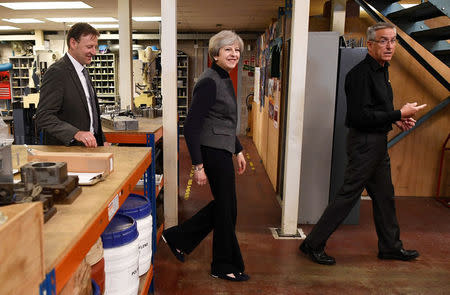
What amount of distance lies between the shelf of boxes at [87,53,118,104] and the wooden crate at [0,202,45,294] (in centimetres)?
1034

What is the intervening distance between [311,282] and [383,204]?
2.73 ft

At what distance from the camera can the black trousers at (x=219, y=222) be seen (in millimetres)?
2418

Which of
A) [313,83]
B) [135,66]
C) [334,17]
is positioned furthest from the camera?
[135,66]

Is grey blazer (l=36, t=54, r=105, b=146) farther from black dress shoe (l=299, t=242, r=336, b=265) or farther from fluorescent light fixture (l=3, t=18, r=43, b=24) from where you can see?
fluorescent light fixture (l=3, t=18, r=43, b=24)

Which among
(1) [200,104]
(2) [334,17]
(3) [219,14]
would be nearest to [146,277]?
(1) [200,104]

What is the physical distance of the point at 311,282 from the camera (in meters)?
2.66

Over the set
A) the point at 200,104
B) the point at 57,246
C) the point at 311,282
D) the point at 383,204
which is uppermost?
the point at 200,104

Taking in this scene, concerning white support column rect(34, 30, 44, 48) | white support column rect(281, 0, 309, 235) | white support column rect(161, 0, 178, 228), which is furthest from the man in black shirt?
white support column rect(34, 30, 44, 48)

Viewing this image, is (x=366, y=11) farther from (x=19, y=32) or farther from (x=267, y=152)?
(x=19, y=32)

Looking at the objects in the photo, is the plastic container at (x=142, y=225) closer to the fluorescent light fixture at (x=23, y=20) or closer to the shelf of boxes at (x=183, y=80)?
the fluorescent light fixture at (x=23, y=20)

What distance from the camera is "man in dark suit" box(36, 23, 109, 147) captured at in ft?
7.73

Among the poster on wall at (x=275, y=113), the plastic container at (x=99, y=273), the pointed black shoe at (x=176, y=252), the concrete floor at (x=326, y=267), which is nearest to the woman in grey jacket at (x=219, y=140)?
the concrete floor at (x=326, y=267)

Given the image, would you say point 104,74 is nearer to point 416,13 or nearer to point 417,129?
point 417,129

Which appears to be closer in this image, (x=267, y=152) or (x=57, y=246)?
(x=57, y=246)
